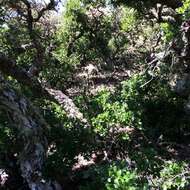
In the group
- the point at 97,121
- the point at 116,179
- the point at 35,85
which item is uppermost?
the point at 35,85

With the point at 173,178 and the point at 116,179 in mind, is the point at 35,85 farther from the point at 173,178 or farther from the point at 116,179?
the point at 173,178

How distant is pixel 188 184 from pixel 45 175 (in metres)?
3.17

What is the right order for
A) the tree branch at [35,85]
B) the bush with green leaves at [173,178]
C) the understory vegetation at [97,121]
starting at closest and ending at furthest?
1. the bush with green leaves at [173,178]
2. the understory vegetation at [97,121]
3. the tree branch at [35,85]

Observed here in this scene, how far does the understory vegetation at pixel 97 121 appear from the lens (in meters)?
9.39

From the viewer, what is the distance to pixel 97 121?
12.2 meters

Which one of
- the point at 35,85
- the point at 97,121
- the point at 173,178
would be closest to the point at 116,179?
the point at 173,178

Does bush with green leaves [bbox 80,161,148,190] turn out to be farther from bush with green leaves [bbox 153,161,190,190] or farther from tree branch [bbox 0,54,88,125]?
tree branch [bbox 0,54,88,125]

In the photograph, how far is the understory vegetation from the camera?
9.39m

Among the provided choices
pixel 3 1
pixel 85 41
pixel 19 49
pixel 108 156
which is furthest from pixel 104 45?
pixel 108 156

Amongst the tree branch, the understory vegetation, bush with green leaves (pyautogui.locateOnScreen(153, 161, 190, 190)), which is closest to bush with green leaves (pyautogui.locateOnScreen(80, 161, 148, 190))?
the understory vegetation

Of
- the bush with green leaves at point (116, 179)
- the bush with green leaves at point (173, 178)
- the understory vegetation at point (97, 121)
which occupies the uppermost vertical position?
the understory vegetation at point (97, 121)

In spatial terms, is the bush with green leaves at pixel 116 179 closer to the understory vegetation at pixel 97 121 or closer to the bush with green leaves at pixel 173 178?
the understory vegetation at pixel 97 121

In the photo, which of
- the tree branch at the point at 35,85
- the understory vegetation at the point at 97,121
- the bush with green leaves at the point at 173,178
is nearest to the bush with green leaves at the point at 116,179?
the understory vegetation at the point at 97,121

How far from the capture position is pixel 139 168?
9.80 meters
